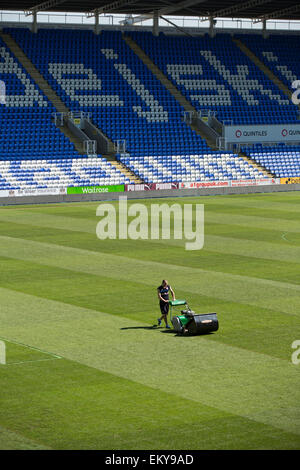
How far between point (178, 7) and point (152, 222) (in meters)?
28.5

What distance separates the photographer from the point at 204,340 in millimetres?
18719

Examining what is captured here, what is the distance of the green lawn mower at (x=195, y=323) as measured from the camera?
1894cm

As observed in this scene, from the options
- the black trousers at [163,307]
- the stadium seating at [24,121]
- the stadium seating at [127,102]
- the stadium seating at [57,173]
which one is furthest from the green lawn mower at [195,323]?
the stadium seating at [127,102]

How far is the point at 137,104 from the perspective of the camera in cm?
6359

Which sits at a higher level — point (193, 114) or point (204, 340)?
point (193, 114)

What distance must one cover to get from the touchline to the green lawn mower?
13261 mm

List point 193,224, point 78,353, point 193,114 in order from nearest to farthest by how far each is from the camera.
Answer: point 78,353 → point 193,224 → point 193,114

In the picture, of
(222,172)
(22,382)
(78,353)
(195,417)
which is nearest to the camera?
(195,417)

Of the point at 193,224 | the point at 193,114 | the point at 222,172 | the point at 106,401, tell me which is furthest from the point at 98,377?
the point at 193,114

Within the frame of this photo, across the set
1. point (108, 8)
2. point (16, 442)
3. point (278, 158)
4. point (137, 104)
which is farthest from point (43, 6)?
point (16, 442)

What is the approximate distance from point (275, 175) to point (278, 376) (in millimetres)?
47179

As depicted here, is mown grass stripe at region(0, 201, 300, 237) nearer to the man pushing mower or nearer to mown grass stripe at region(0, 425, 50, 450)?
the man pushing mower

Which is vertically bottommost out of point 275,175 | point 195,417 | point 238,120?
point 195,417

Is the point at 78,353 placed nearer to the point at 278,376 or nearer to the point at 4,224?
the point at 278,376
